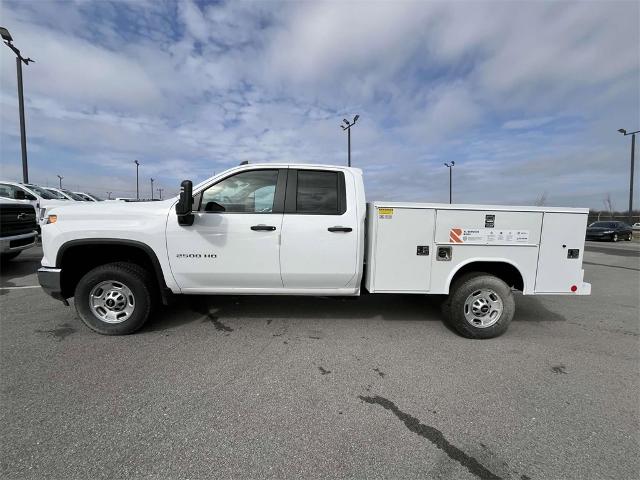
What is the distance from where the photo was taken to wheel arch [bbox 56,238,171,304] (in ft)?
12.2

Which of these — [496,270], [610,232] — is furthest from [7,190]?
[610,232]

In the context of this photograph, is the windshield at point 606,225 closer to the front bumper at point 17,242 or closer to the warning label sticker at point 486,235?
the warning label sticker at point 486,235

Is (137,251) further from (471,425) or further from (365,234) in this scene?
(471,425)

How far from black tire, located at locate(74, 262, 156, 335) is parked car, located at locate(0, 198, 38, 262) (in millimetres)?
4507

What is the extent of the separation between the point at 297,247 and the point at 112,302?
2230mm

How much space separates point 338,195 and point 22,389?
341 cm

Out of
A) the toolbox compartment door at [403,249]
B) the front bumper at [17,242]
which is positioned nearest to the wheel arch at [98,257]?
the toolbox compartment door at [403,249]

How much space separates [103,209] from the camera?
3.78m

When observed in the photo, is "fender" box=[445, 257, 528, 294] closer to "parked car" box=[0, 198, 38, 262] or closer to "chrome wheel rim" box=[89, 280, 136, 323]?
"chrome wheel rim" box=[89, 280, 136, 323]

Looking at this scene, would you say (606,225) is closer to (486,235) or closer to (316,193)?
(486,235)

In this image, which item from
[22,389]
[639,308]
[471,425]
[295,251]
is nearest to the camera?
[471,425]

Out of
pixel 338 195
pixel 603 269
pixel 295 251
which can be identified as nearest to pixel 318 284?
pixel 295 251

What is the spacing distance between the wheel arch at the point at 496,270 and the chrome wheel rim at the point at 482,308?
0.94 feet

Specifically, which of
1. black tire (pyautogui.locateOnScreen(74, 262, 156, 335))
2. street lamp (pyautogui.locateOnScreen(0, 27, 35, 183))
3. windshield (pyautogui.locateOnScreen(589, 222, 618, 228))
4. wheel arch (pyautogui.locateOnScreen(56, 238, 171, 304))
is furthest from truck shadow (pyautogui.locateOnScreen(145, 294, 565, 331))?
windshield (pyautogui.locateOnScreen(589, 222, 618, 228))
